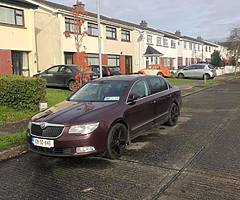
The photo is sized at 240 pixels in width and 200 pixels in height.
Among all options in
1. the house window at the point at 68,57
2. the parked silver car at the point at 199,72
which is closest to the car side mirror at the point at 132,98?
the house window at the point at 68,57

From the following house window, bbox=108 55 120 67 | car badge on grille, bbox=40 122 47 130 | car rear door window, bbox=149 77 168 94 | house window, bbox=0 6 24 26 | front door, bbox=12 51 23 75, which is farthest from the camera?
house window, bbox=108 55 120 67

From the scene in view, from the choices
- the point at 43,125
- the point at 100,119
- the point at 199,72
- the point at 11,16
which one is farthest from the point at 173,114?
the point at 199,72

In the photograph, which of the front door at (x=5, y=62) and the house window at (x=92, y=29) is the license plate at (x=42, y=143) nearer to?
the front door at (x=5, y=62)

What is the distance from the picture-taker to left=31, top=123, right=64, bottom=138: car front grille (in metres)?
5.45

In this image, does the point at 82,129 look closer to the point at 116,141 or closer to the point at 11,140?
the point at 116,141

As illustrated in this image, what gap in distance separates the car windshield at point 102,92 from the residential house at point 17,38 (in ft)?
46.9

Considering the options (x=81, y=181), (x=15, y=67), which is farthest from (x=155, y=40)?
(x=81, y=181)

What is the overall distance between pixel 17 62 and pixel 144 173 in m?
18.4

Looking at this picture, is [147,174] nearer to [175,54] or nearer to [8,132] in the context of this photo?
[8,132]

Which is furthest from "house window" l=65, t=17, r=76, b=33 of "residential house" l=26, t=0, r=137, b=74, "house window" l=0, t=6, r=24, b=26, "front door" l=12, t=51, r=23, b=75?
"front door" l=12, t=51, r=23, b=75

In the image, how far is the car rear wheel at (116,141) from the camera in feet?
19.0

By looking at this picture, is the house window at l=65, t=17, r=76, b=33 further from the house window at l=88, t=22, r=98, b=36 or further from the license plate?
the license plate

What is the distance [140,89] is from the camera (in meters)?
7.34

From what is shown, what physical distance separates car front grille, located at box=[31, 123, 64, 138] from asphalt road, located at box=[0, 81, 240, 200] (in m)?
0.60
